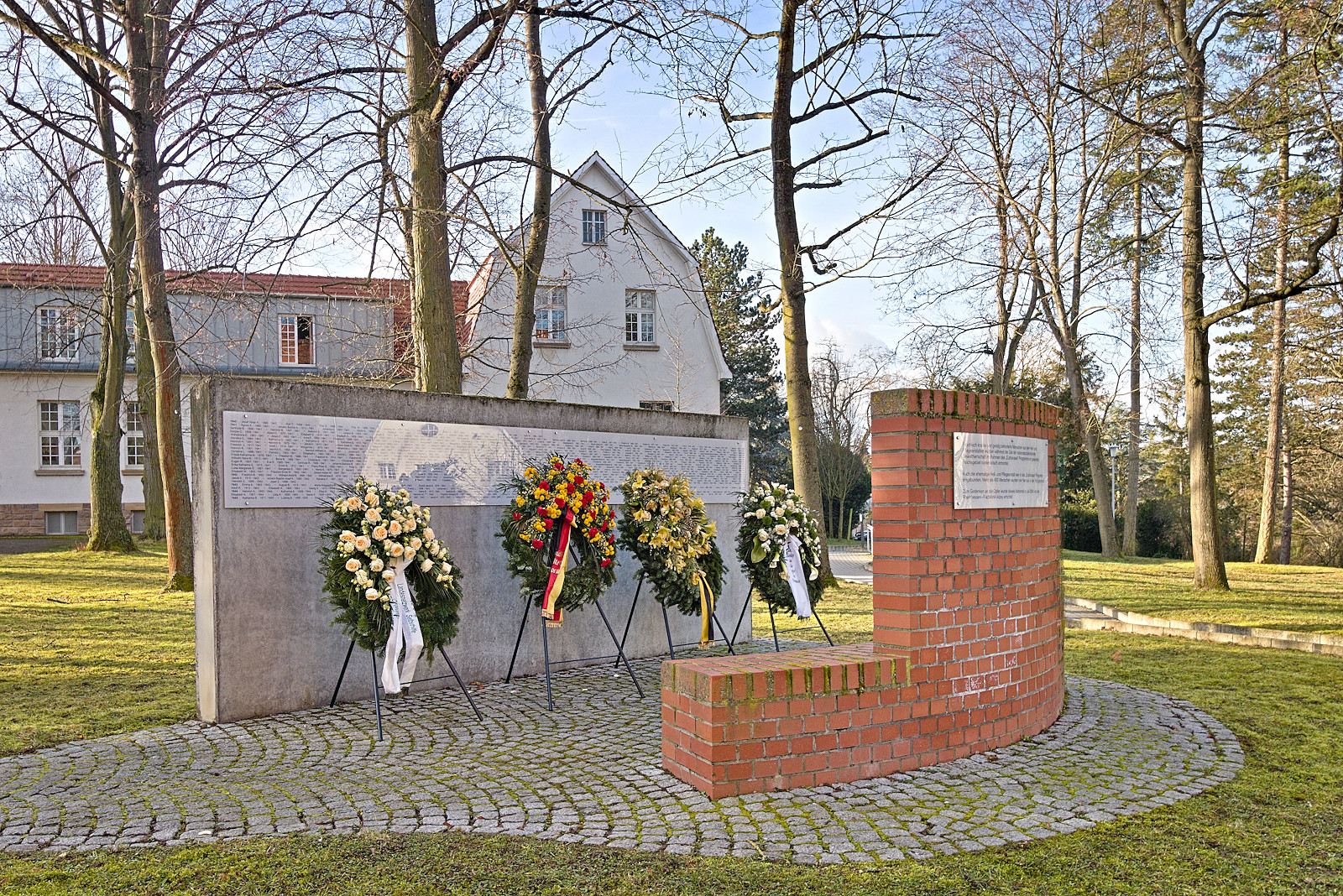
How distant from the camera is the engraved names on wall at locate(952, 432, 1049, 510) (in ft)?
15.6

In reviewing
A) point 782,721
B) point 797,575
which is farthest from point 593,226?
point 782,721

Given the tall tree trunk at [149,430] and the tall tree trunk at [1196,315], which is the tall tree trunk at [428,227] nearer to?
the tall tree trunk at [149,430]

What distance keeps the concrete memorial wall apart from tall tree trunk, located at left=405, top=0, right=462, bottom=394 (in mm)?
2128

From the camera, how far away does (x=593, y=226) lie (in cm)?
2533

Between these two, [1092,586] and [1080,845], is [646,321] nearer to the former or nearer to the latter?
[1092,586]

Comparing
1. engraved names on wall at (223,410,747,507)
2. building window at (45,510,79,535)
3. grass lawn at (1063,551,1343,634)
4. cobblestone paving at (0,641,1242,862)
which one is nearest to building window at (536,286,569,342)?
grass lawn at (1063,551,1343,634)

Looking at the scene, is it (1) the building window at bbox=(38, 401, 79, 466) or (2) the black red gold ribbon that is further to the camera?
(1) the building window at bbox=(38, 401, 79, 466)

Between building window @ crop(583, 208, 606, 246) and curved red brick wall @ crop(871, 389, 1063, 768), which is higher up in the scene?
building window @ crop(583, 208, 606, 246)

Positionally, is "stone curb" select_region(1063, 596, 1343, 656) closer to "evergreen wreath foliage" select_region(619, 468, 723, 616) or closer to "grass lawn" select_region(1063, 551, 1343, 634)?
"grass lawn" select_region(1063, 551, 1343, 634)

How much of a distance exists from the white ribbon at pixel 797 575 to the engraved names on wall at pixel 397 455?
1487 mm

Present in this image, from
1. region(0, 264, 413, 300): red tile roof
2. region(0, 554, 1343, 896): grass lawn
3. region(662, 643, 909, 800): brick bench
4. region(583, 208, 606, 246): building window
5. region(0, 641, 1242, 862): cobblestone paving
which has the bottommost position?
region(0, 641, 1242, 862): cobblestone paving

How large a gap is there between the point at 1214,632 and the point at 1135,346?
11848 mm

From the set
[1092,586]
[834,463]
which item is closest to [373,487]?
[1092,586]

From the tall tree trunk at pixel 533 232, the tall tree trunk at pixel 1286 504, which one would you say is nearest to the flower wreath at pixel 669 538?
the tall tree trunk at pixel 533 232
